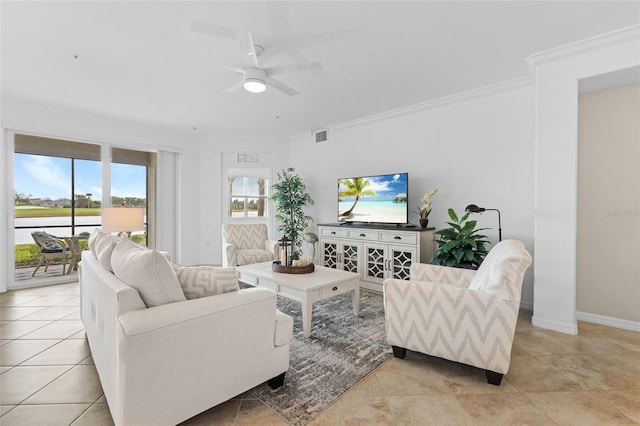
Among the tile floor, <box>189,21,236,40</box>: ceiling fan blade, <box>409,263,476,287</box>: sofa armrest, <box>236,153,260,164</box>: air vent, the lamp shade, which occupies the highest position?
<box>189,21,236,40</box>: ceiling fan blade

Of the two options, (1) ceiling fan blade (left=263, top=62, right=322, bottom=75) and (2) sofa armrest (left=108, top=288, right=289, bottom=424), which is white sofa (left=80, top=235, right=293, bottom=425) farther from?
(1) ceiling fan blade (left=263, top=62, right=322, bottom=75)

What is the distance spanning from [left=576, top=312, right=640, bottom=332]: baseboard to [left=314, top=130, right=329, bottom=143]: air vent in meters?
4.26

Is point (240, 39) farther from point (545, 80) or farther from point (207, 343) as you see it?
point (545, 80)

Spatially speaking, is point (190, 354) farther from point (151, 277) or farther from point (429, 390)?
point (429, 390)

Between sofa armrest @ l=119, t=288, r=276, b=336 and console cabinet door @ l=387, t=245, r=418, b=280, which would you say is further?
console cabinet door @ l=387, t=245, r=418, b=280

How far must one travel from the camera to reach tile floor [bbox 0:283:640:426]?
5.40ft

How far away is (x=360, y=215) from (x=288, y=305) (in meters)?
1.82

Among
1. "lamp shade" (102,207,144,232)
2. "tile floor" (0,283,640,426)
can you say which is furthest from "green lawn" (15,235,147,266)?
"tile floor" (0,283,640,426)

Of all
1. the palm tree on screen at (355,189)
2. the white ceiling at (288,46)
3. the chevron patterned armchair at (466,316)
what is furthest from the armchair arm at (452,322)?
the palm tree on screen at (355,189)

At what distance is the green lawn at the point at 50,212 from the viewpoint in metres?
4.37

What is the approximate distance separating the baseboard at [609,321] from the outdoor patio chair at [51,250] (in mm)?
6817

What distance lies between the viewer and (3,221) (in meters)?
4.10

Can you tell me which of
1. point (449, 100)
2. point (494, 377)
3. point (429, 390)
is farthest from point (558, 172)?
point (429, 390)

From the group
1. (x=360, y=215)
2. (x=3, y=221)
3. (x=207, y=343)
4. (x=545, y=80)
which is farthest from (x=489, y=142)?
(x=3, y=221)
